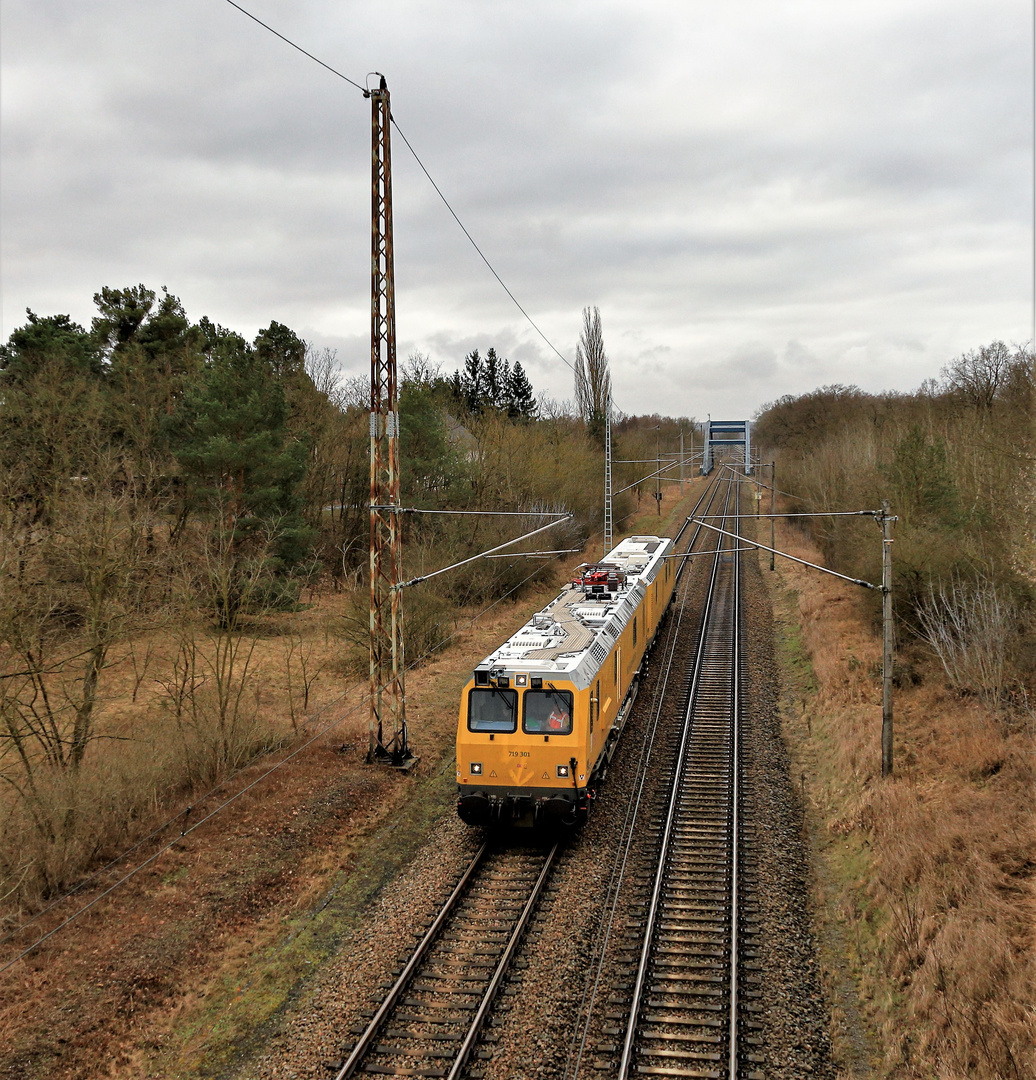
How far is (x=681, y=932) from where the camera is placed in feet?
35.0

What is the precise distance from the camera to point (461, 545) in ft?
94.8

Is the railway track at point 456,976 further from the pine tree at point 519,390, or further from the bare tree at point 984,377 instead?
the pine tree at point 519,390

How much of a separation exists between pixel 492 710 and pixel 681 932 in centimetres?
412

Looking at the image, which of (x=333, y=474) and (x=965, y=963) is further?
(x=333, y=474)

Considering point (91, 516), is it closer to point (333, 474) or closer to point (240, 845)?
point (240, 845)

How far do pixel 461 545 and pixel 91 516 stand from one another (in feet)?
51.1

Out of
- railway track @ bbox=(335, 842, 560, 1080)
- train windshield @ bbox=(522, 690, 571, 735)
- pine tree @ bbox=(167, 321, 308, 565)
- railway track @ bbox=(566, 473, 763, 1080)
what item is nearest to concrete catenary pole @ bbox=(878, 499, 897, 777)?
railway track @ bbox=(566, 473, 763, 1080)

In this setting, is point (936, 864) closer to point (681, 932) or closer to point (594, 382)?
point (681, 932)

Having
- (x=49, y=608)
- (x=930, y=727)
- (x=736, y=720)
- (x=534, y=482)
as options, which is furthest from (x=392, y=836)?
(x=534, y=482)

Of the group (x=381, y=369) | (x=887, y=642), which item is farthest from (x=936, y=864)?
(x=381, y=369)

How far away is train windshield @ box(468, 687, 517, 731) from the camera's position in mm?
12656

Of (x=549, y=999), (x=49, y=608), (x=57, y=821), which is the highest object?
(x=49, y=608)

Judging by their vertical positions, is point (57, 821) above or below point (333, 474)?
below

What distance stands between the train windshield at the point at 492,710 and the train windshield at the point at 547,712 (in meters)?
0.20
